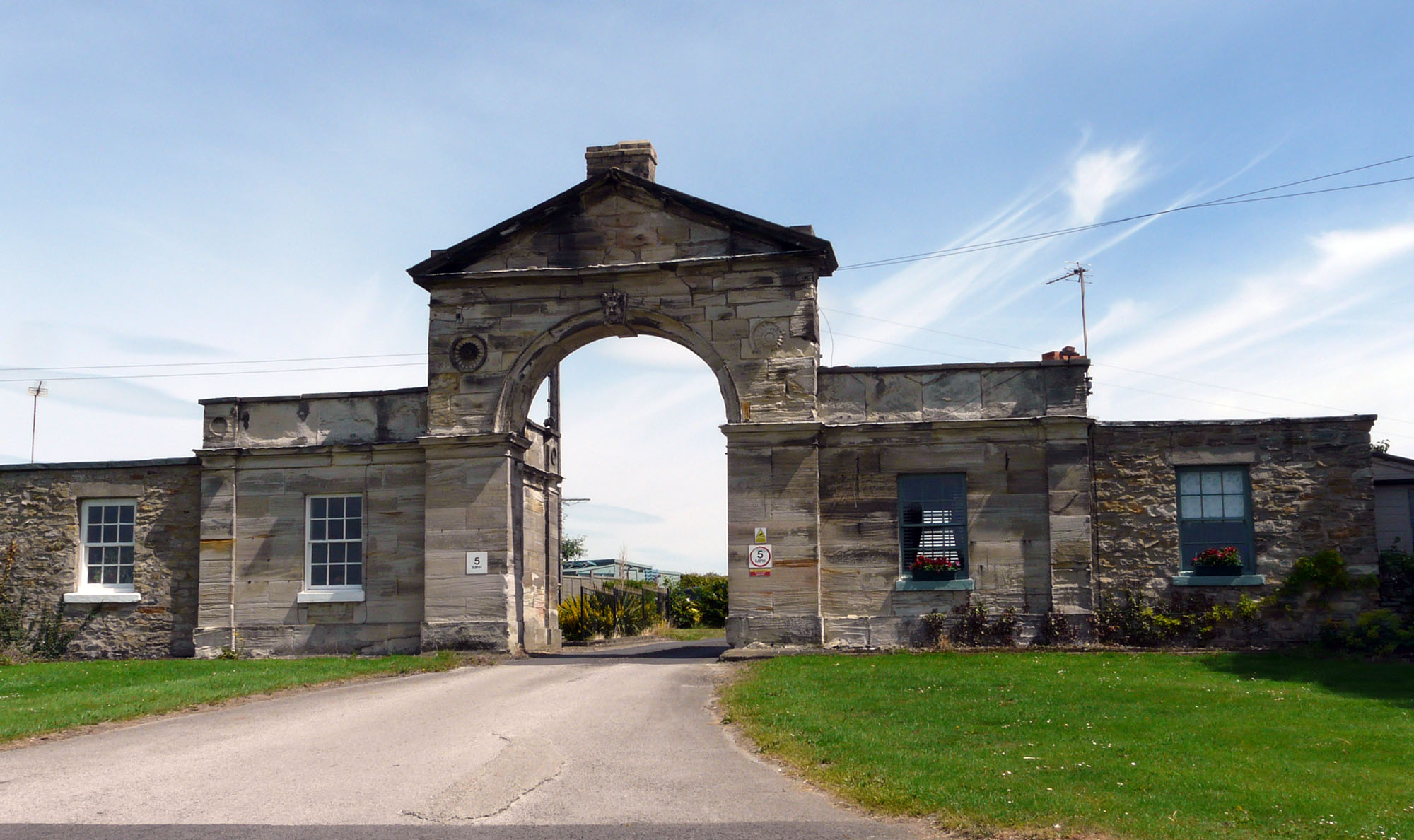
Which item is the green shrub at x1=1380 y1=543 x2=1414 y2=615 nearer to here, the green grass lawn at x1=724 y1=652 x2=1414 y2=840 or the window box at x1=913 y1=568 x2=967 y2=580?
the green grass lawn at x1=724 y1=652 x2=1414 y2=840

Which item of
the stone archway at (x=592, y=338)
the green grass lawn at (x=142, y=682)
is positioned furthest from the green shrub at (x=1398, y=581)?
the green grass lawn at (x=142, y=682)

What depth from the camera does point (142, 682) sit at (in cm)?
→ 1453

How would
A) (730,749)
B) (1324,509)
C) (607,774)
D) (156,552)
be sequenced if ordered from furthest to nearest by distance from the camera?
(156,552)
(1324,509)
(730,749)
(607,774)

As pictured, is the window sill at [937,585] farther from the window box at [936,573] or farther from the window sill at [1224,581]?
the window sill at [1224,581]

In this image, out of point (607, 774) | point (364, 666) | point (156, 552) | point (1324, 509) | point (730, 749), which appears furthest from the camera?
point (156, 552)

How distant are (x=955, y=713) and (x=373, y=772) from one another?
5003 mm

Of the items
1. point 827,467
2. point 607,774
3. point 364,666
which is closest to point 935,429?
point 827,467

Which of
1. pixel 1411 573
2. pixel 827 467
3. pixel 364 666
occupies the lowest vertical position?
pixel 364 666

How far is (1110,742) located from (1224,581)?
9.02 metres

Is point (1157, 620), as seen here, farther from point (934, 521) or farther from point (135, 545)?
point (135, 545)

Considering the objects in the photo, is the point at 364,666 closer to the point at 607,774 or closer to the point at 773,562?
the point at 773,562

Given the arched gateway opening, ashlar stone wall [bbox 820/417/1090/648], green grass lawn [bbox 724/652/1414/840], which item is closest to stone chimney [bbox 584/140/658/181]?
the arched gateway opening

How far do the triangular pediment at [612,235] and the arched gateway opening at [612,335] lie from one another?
24 millimetres

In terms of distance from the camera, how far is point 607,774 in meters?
8.41
